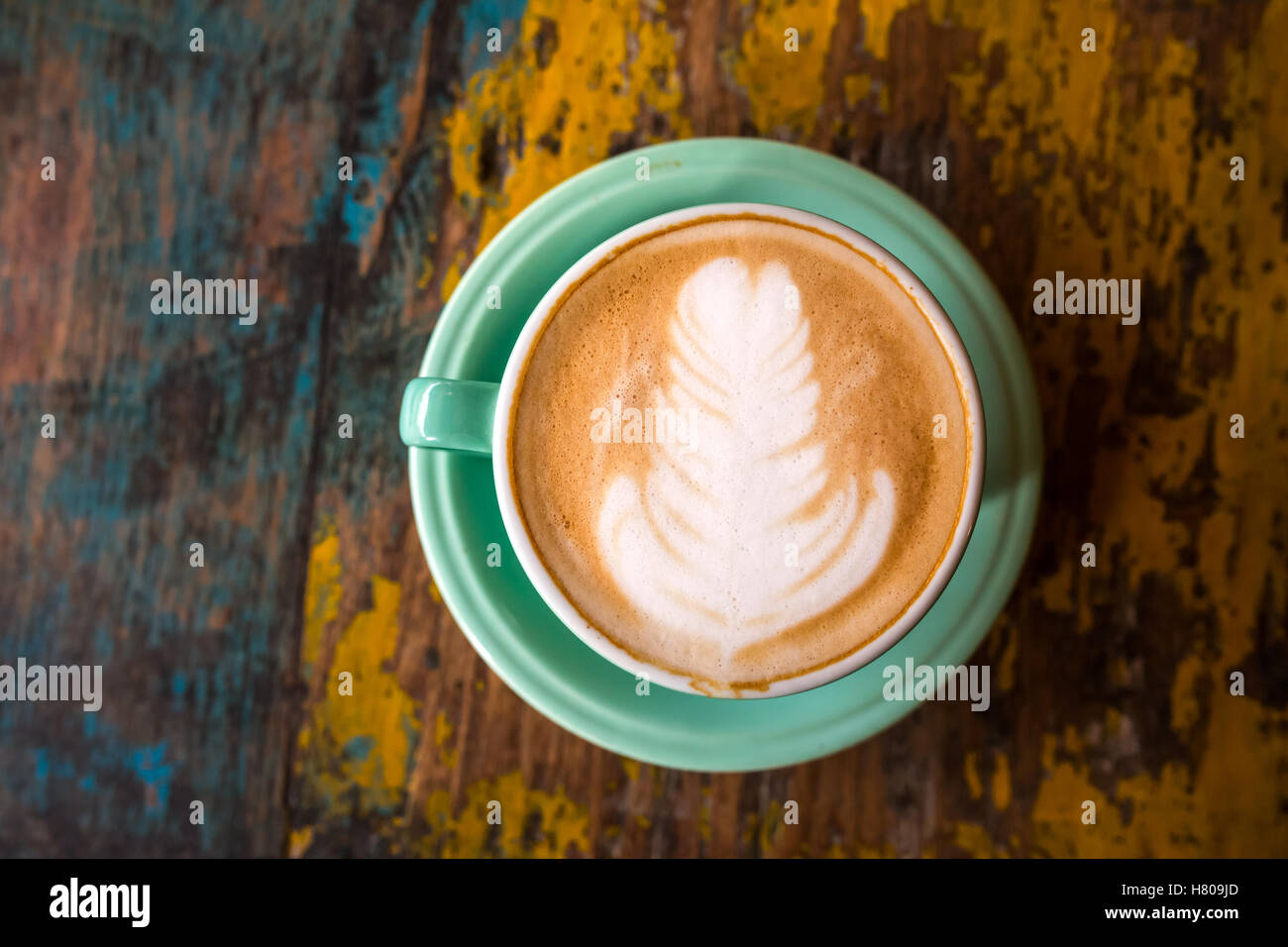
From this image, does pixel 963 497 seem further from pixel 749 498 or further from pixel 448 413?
pixel 448 413

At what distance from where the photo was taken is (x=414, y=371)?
37.4 inches

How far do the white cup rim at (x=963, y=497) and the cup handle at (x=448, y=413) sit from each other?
2cm

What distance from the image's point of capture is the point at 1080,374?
0.92 m

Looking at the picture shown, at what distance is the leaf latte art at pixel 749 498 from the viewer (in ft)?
2.27

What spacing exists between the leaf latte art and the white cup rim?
0.04m

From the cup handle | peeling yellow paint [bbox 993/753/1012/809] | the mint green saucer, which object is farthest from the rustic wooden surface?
Result: the cup handle

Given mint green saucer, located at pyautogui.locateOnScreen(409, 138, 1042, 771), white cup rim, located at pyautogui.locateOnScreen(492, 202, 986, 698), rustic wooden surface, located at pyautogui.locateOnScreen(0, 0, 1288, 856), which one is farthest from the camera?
rustic wooden surface, located at pyautogui.locateOnScreen(0, 0, 1288, 856)

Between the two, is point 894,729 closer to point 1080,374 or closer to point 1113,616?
point 1113,616

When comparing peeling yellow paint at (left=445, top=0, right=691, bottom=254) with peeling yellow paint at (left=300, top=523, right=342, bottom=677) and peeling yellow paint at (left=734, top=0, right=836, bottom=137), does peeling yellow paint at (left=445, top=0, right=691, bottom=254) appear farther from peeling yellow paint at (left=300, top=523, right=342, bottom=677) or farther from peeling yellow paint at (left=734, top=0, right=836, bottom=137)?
peeling yellow paint at (left=300, top=523, right=342, bottom=677)

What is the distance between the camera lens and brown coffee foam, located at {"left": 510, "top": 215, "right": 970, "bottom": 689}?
A: 690 mm

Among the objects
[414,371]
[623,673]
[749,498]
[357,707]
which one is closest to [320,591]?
[357,707]

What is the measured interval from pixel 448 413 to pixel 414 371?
0.87 feet

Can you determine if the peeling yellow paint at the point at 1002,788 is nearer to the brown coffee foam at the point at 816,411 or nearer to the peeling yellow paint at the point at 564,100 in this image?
the brown coffee foam at the point at 816,411

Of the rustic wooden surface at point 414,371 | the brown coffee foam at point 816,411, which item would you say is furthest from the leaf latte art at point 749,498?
the rustic wooden surface at point 414,371
